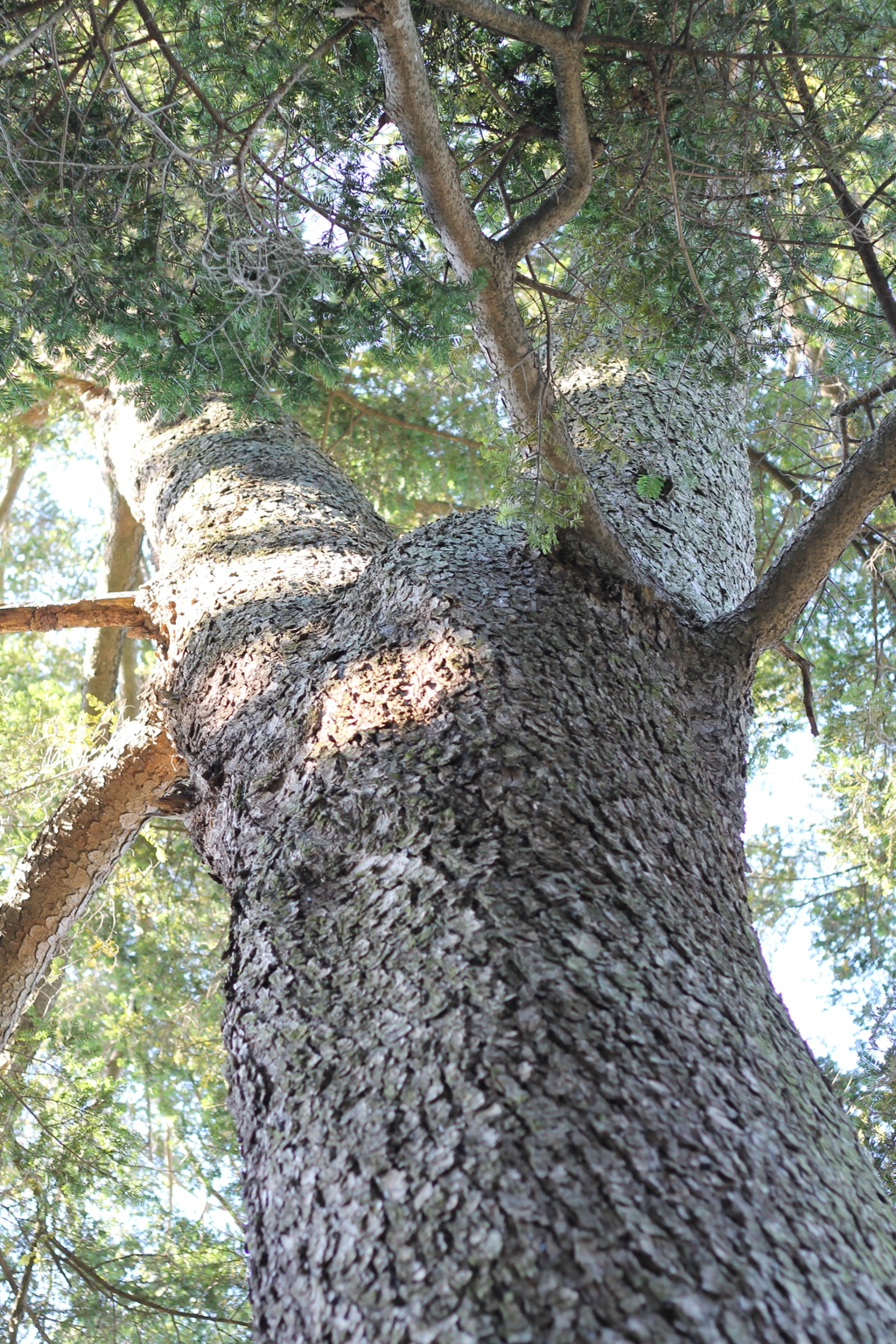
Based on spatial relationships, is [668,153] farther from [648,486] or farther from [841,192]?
[648,486]

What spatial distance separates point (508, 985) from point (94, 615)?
2323 millimetres

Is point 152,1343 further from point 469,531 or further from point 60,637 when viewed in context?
point 60,637

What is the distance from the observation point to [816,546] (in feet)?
7.85

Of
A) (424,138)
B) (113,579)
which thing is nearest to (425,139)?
(424,138)

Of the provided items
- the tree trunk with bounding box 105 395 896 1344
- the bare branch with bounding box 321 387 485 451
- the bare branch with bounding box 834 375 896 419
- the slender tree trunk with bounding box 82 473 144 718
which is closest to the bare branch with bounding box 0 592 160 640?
the tree trunk with bounding box 105 395 896 1344

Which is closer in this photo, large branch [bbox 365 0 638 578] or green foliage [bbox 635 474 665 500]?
large branch [bbox 365 0 638 578]

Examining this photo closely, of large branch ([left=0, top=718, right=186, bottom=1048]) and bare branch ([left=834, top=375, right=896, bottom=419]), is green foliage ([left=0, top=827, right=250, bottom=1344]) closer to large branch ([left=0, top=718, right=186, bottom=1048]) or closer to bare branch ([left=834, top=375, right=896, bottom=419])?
large branch ([left=0, top=718, right=186, bottom=1048])

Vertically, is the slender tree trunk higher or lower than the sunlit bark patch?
higher

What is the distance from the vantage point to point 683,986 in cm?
145

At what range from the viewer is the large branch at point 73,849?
309 centimetres

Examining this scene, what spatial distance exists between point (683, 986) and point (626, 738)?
59 cm

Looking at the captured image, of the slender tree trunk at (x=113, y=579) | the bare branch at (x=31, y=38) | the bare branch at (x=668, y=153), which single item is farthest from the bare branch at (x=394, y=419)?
the bare branch at (x=31, y=38)

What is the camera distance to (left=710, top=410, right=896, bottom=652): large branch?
2.29 metres

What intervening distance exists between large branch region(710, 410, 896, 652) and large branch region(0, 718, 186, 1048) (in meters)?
1.80
